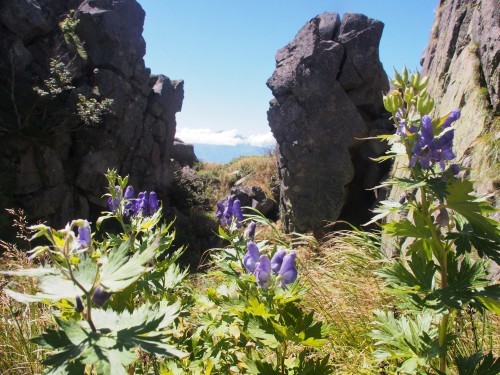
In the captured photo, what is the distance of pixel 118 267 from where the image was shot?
0.97 m

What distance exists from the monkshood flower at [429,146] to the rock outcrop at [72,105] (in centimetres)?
1146

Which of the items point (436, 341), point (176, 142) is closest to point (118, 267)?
point (436, 341)

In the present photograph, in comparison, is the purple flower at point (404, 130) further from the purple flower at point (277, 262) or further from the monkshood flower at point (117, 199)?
the monkshood flower at point (117, 199)

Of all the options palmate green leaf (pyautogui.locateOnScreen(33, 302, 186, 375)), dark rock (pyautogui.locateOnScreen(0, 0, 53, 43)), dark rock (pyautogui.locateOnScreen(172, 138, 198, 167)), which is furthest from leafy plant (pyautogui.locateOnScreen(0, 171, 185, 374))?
dark rock (pyautogui.locateOnScreen(172, 138, 198, 167))

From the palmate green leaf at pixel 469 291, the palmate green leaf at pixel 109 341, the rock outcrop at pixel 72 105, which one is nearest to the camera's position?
the palmate green leaf at pixel 109 341

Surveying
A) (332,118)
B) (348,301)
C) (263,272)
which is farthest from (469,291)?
(332,118)

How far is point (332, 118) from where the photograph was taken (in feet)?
34.2

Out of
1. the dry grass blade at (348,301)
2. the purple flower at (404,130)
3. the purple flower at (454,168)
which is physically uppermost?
the purple flower at (404,130)

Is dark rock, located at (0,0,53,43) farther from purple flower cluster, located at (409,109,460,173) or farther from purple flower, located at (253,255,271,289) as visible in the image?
purple flower cluster, located at (409,109,460,173)

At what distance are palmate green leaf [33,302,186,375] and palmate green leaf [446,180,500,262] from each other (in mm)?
953

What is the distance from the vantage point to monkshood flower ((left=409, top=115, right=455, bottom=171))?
1282 millimetres

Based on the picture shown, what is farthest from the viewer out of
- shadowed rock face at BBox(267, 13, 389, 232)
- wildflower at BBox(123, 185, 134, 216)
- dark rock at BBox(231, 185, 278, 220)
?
dark rock at BBox(231, 185, 278, 220)

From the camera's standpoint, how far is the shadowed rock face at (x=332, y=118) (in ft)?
34.0

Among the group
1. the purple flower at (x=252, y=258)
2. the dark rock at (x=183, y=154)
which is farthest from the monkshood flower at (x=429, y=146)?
the dark rock at (x=183, y=154)
